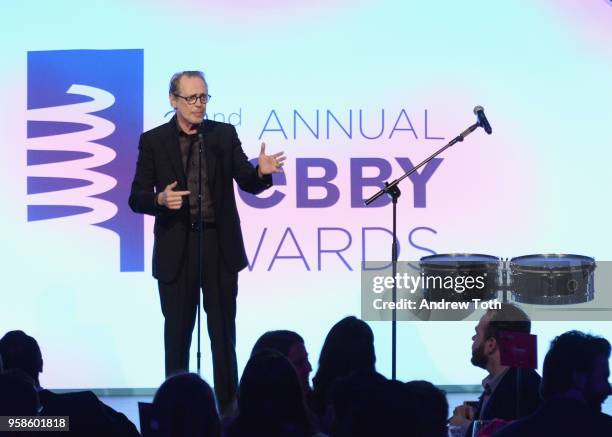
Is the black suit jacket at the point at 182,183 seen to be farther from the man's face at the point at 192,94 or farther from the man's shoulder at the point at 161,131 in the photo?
the man's face at the point at 192,94

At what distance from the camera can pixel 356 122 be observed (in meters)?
6.99

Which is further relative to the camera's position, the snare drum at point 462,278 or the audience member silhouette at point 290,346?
the snare drum at point 462,278

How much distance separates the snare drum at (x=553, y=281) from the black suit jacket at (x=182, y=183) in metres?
1.53

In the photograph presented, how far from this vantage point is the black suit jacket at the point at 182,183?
16.7 ft

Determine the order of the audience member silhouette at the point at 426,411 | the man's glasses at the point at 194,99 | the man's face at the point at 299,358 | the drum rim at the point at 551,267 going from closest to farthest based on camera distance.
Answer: the audience member silhouette at the point at 426,411 < the man's face at the point at 299,358 < the man's glasses at the point at 194,99 < the drum rim at the point at 551,267

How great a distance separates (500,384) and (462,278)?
156 cm

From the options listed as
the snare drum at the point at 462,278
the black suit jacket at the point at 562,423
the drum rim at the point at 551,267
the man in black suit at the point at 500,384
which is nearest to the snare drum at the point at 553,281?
the drum rim at the point at 551,267

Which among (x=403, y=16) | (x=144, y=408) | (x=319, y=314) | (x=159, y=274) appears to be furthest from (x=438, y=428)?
(x=403, y=16)

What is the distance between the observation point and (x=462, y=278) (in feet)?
19.1

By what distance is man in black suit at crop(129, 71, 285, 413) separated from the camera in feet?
16.7

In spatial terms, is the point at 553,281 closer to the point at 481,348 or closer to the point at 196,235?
the point at 481,348

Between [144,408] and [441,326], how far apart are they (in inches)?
150

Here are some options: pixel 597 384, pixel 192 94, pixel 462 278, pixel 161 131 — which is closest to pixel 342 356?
pixel 597 384

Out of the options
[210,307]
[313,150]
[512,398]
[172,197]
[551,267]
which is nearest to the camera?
[512,398]
